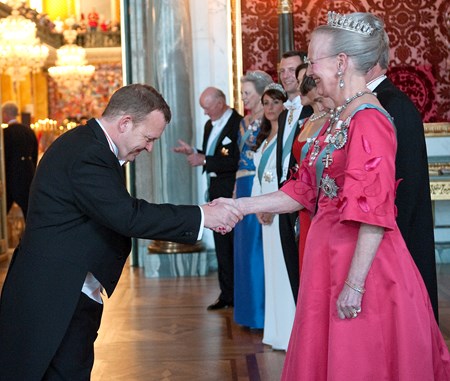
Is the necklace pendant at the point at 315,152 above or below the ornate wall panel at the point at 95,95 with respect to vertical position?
above

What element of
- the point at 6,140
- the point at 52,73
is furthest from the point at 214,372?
the point at 52,73

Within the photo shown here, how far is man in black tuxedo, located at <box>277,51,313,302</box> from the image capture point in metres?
4.81

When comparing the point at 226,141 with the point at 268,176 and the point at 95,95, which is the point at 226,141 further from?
the point at 95,95

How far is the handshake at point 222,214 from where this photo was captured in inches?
118

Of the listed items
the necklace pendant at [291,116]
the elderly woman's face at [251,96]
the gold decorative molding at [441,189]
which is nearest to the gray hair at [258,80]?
the elderly woman's face at [251,96]

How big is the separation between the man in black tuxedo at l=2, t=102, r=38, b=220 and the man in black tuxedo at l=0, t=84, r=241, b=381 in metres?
7.44

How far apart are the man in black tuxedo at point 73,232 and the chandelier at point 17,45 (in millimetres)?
12135

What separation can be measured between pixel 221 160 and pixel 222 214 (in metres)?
3.44

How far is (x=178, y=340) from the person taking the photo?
213 inches

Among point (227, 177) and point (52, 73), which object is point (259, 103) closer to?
point (227, 177)

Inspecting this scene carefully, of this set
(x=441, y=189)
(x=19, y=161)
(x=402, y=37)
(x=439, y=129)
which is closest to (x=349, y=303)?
(x=441, y=189)

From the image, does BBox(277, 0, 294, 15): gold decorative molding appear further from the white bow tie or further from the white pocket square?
the white bow tie

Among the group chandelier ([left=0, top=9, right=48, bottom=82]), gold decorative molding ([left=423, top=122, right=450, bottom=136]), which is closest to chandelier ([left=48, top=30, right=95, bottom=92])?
chandelier ([left=0, top=9, right=48, bottom=82])

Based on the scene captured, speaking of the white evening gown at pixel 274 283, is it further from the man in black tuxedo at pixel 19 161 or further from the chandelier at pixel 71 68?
the chandelier at pixel 71 68
